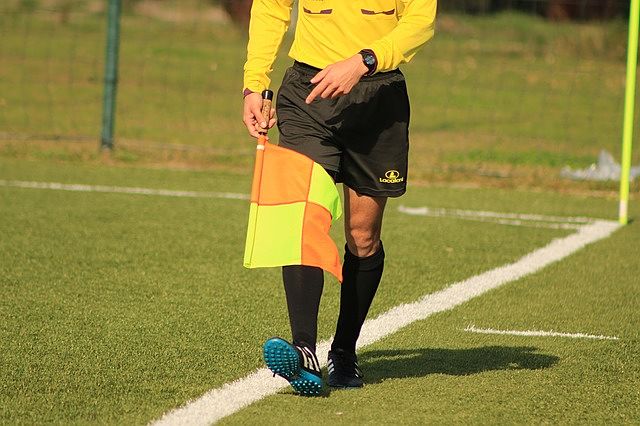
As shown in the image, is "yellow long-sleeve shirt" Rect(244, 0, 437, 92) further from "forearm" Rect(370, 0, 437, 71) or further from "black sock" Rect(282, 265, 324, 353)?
"black sock" Rect(282, 265, 324, 353)

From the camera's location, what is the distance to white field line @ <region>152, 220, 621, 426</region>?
480cm

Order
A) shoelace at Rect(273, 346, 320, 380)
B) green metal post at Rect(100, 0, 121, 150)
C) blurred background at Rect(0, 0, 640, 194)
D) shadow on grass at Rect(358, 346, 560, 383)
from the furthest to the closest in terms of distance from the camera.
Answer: blurred background at Rect(0, 0, 640, 194), green metal post at Rect(100, 0, 121, 150), shadow on grass at Rect(358, 346, 560, 383), shoelace at Rect(273, 346, 320, 380)

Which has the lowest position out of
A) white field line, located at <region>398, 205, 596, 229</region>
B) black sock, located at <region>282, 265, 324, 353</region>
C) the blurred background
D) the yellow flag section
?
the blurred background

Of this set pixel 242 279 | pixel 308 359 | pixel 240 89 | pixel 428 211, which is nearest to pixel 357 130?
pixel 308 359

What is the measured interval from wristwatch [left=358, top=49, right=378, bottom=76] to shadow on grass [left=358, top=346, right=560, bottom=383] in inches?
51.6

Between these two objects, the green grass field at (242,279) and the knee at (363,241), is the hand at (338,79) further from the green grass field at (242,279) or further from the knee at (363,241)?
the green grass field at (242,279)

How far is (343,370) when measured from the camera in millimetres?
5340

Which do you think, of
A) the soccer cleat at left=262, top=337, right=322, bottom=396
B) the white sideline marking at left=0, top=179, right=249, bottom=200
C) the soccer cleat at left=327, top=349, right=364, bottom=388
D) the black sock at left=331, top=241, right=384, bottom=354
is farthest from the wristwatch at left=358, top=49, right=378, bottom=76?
the white sideline marking at left=0, top=179, right=249, bottom=200

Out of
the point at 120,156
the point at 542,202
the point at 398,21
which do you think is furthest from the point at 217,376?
the point at 120,156

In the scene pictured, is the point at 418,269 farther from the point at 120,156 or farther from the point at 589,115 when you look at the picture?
the point at 589,115

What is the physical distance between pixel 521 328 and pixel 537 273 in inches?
67.0

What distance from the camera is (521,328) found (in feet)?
21.8

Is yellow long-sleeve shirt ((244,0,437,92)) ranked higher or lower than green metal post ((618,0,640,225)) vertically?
higher

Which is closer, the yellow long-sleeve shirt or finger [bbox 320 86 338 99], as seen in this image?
finger [bbox 320 86 338 99]
